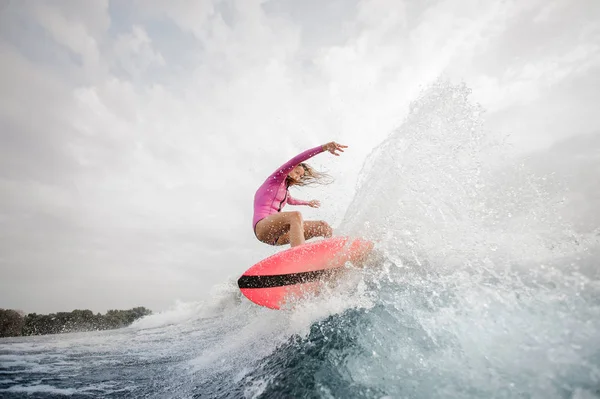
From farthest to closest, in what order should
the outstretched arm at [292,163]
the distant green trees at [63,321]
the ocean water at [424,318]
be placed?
the distant green trees at [63,321] < the outstretched arm at [292,163] < the ocean water at [424,318]

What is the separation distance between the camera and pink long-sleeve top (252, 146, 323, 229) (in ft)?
17.6

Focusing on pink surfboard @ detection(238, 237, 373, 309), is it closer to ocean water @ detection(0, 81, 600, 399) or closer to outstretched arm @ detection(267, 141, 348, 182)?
ocean water @ detection(0, 81, 600, 399)

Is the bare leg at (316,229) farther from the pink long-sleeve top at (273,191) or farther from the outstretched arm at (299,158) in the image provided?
the outstretched arm at (299,158)

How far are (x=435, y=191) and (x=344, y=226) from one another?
181cm

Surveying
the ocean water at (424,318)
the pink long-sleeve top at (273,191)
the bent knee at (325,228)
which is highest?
the pink long-sleeve top at (273,191)

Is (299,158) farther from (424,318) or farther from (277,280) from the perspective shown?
(424,318)

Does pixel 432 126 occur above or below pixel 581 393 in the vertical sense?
above

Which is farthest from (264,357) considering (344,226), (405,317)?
(344,226)

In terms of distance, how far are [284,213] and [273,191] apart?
671 mm

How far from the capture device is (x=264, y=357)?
3506 mm

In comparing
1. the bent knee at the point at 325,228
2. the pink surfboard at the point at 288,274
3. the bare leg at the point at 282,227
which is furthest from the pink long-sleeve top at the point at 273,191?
the pink surfboard at the point at 288,274

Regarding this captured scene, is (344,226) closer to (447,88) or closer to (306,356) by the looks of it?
(306,356)

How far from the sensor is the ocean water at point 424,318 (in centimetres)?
204

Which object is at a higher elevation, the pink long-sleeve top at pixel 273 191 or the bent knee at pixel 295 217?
the pink long-sleeve top at pixel 273 191
